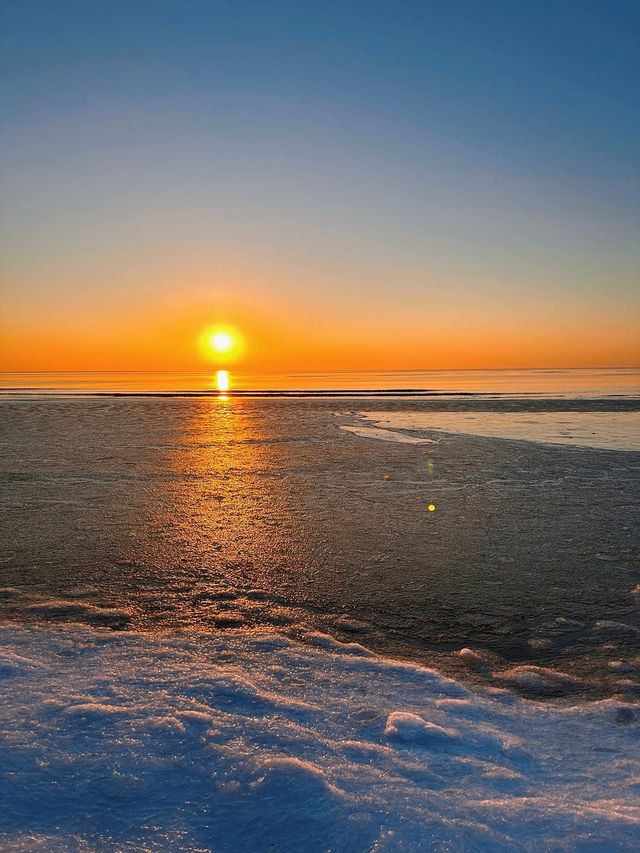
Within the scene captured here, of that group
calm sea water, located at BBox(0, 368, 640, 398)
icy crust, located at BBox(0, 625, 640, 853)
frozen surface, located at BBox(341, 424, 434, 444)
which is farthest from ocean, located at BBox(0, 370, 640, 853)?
calm sea water, located at BBox(0, 368, 640, 398)

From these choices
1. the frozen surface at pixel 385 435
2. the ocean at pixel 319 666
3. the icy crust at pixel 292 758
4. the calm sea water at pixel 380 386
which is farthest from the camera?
the calm sea water at pixel 380 386

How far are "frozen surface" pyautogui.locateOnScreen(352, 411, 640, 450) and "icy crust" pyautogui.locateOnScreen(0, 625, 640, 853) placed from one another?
38.1ft

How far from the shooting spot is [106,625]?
405 centimetres

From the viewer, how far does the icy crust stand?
2111mm

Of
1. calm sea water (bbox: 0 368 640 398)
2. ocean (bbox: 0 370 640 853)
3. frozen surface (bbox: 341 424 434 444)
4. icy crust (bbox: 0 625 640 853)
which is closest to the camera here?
icy crust (bbox: 0 625 640 853)

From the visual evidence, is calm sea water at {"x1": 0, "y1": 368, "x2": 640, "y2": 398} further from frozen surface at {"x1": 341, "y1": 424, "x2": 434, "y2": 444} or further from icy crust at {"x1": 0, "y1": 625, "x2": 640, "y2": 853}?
icy crust at {"x1": 0, "y1": 625, "x2": 640, "y2": 853}

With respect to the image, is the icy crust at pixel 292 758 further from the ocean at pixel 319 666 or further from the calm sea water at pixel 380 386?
the calm sea water at pixel 380 386

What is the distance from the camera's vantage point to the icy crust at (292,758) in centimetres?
211

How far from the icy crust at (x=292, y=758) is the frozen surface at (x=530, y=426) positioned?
38.1 ft

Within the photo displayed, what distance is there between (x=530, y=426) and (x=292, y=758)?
17264mm

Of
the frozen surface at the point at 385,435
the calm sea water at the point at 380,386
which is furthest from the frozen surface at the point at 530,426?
the calm sea water at the point at 380,386

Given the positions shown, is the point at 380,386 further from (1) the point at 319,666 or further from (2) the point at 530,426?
(1) the point at 319,666

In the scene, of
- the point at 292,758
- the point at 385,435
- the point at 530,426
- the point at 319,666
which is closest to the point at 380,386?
the point at 530,426

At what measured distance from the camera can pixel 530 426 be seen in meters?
18.2
